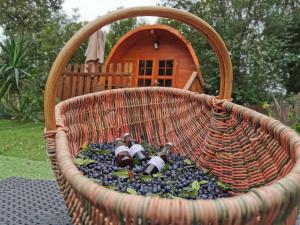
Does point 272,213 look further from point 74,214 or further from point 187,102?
point 187,102

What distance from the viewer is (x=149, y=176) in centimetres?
93

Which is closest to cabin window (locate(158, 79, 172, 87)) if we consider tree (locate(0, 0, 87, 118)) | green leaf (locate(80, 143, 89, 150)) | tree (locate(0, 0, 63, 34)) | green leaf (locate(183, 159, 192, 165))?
tree (locate(0, 0, 87, 118))

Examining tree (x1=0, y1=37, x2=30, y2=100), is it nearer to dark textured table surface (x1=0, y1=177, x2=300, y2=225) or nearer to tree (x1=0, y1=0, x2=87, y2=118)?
tree (x1=0, y1=0, x2=87, y2=118)

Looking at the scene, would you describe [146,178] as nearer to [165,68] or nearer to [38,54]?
[165,68]

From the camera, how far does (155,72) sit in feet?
18.8

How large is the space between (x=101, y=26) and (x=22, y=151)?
2.41 meters

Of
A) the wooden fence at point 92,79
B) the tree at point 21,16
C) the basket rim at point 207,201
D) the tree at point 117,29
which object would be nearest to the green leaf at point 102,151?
the basket rim at point 207,201

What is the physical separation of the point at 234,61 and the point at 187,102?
5073 millimetres

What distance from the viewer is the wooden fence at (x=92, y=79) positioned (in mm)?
4641

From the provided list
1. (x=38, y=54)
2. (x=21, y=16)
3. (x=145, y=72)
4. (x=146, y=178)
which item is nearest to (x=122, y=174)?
(x=146, y=178)

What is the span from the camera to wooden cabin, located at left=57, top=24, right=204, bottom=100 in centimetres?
472

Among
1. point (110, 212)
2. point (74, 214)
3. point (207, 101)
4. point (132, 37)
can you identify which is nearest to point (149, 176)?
point (207, 101)

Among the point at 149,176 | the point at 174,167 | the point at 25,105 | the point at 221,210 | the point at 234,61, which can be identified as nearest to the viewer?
the point at 221,210

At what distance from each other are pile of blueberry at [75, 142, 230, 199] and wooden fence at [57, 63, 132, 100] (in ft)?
11.7
